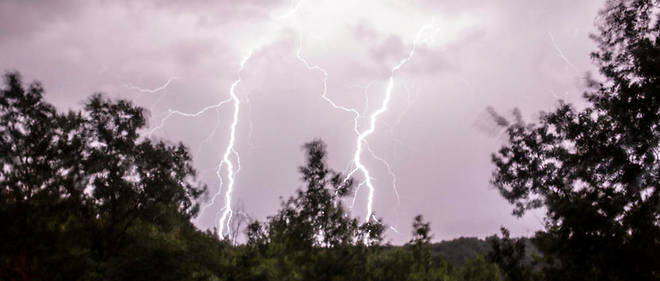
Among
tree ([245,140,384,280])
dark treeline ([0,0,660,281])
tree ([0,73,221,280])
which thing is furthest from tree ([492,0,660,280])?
tree ([0,73,221,280])

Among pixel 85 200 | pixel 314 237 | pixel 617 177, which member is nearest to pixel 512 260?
pixel 617 177

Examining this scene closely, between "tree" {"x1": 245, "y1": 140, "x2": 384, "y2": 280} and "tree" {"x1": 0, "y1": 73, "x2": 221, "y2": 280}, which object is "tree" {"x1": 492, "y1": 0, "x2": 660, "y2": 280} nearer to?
"tree" {"x1": 245, "y1": 140, "x2": 384, "y2": 280}

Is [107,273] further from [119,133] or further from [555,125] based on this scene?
[555,125]

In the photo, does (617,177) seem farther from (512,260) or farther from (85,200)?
(85,200)

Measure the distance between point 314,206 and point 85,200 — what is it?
11.1 m

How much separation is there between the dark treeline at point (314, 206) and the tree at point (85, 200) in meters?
0.05

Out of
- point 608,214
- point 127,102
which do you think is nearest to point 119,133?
point 127,102

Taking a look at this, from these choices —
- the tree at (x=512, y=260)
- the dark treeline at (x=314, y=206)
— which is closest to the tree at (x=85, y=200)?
the dark treeline at (x=314, y=206)

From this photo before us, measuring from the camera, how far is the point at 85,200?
18.2 metres

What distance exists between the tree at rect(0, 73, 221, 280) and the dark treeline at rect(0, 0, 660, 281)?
55mm

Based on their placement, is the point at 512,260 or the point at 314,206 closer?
the point at 512,260

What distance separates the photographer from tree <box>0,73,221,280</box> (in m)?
13.6

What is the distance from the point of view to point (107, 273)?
14344mm

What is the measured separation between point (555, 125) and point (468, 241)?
67789 mm
